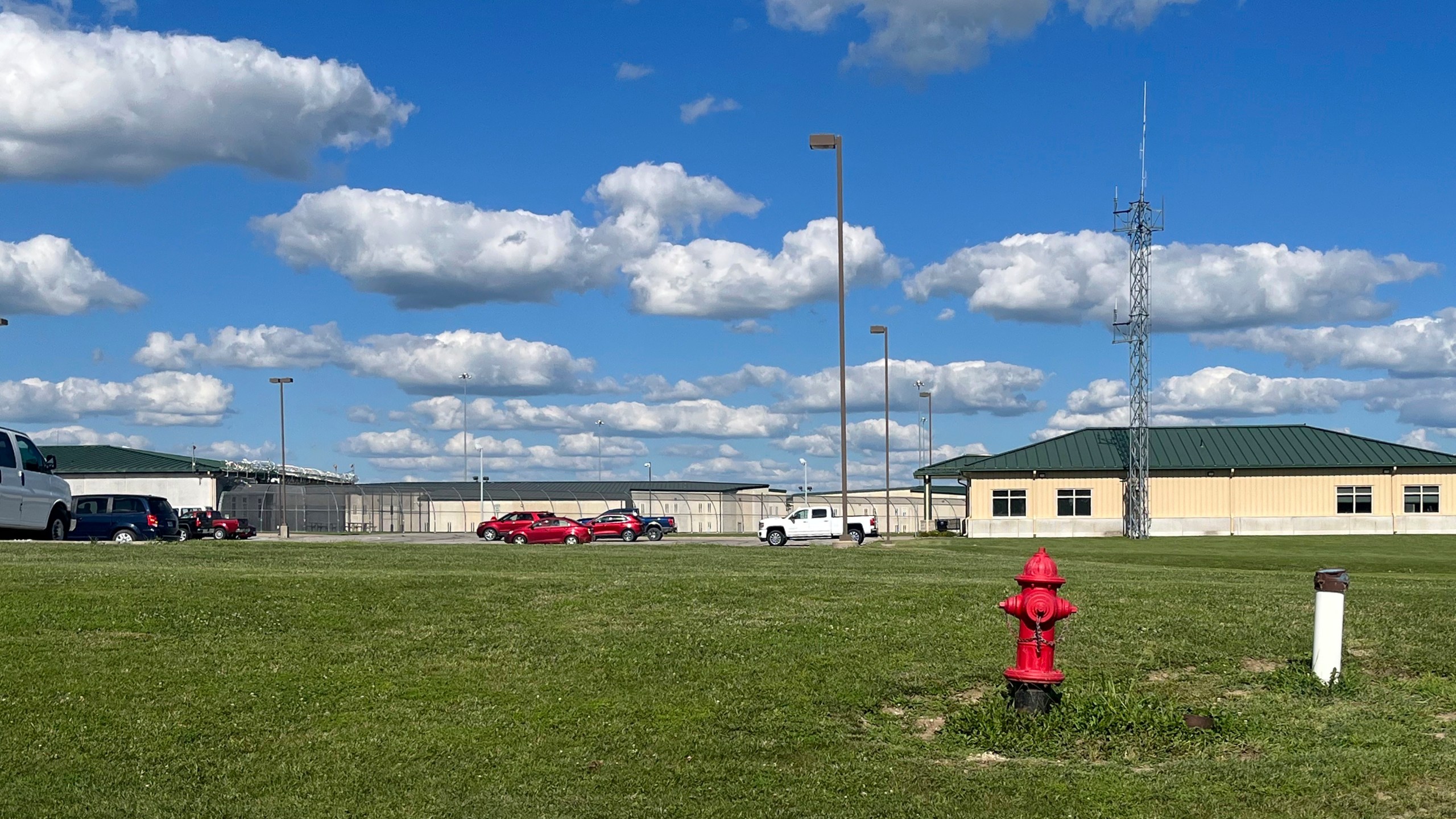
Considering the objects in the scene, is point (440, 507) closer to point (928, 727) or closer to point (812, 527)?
point (812, 527)

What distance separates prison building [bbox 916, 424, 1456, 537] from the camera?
66000mm

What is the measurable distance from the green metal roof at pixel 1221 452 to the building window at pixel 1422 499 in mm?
1372

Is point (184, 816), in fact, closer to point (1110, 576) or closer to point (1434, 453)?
point (1110, 576)

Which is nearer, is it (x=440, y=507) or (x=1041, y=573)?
(x=1041, y=573)

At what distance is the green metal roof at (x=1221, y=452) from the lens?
66.7 meters

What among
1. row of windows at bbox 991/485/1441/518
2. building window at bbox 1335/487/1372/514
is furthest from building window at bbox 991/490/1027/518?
building window at bbox 1335/487/1372/514

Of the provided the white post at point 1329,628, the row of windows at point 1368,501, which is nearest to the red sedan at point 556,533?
the row of windows at point 1368,501

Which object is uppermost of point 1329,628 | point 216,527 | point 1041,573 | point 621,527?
point 1041,573

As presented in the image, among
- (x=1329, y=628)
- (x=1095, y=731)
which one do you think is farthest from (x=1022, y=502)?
(x=1095, y=731)

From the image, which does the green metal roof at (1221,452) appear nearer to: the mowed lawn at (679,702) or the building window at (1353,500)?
the building window at (1353,500)

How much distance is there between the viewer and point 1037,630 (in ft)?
28.8

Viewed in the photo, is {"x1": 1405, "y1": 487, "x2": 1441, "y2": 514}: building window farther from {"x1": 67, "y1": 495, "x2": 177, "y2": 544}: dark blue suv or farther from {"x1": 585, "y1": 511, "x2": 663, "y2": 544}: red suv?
{"x1": 67, "y1": 495, "x2": 177, "y2": 544}: dark blue suv

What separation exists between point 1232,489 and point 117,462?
2822 inches

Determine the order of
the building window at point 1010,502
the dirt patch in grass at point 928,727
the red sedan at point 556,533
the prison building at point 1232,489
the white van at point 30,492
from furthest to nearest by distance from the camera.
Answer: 1. the building window at point 1010,502
2. the prison building at point 1232,489
3. the red sedan at point 556,533
4. the white van at point 30,492
5. the dirt patch in grass at point 928,727
